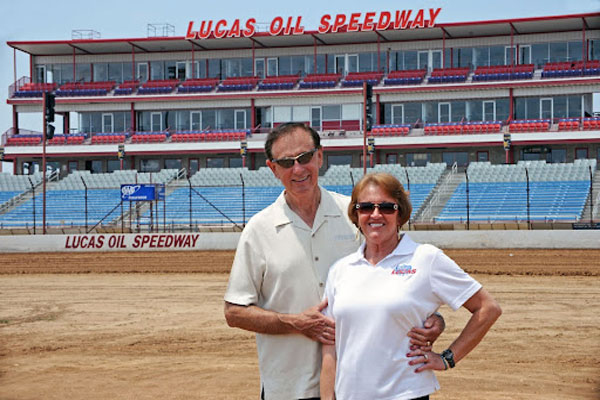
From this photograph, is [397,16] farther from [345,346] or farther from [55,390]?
[345,346]

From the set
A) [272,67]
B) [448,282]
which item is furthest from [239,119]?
[448,282]

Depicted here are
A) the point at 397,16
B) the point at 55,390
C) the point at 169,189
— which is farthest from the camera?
the point at 397,16

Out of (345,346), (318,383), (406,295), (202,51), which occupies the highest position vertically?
(202,51)

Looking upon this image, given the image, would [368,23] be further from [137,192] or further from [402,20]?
[137,192]

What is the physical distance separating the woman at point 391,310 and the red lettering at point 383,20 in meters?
54.1

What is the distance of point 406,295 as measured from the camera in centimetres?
368

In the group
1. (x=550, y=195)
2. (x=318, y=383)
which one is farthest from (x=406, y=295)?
(x=550, y=195)

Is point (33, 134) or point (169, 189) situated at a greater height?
point (33, 134)

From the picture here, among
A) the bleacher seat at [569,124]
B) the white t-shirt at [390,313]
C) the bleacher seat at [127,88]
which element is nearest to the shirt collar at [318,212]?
the white t-shirt at [390,313]

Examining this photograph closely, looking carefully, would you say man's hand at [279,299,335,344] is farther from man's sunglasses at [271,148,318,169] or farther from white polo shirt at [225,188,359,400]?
man's sunglasses at [271,148,318,169]

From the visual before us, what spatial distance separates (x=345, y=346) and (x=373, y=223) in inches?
24.5

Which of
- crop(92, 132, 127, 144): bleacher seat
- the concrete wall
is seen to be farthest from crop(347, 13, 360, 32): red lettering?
the concrete wall

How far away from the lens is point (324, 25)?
5781 centimetres

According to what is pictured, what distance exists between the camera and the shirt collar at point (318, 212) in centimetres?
424
